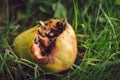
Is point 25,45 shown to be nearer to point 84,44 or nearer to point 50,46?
point 50,46

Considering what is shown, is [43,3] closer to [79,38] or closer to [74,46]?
[79,38]

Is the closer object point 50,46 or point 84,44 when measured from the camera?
point 50,46

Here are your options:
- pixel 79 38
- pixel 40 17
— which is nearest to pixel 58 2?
pixel 40 17

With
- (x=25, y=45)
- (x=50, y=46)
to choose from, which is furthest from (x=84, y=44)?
(x=25, y=45)

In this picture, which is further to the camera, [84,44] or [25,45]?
[84,44]
